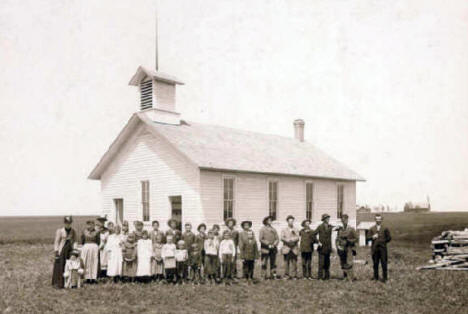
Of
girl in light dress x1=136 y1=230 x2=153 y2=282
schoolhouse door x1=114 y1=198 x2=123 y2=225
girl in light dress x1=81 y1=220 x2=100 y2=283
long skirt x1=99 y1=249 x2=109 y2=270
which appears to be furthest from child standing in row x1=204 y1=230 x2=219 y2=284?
schoolhouse door x1=114 y1=198 x2=123 y2=225

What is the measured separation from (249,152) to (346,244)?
944cm

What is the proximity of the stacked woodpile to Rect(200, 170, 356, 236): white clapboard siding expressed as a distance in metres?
6.99

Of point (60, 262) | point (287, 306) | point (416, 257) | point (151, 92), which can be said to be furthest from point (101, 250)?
point (416, 257)

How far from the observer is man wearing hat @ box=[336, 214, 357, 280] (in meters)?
13.3

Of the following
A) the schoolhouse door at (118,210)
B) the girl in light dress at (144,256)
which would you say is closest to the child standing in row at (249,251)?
the girl in light dress at (144,256)

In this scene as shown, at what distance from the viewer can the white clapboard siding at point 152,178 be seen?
60.7 feet

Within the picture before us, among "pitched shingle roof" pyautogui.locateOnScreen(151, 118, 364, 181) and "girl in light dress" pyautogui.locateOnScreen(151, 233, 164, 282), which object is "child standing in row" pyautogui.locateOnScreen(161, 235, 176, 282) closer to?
"girl in light dress" pyautogui.locateOnScreen(151, 233, 164, 282)

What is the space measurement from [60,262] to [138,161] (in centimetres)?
828

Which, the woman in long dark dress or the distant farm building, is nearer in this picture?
the woman in long dark dress

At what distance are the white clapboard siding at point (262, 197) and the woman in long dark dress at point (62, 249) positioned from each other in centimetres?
616

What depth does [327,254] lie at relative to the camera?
1362 cm

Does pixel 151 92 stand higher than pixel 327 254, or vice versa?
pixel 151 92

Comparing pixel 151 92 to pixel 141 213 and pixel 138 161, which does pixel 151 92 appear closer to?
pixel 138 161

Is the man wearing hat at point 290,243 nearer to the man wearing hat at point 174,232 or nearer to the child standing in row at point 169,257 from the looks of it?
the man wearing hat at point 174,232
